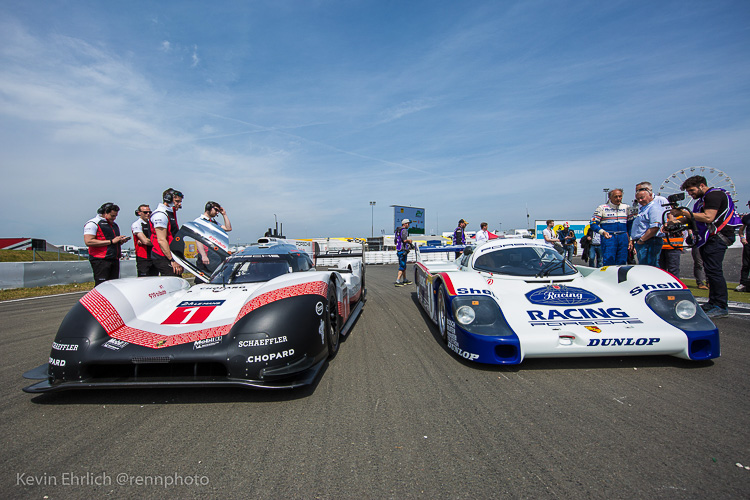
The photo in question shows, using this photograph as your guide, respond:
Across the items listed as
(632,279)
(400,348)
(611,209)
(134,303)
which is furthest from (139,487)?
(611,209)

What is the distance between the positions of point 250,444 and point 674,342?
306 centimetres

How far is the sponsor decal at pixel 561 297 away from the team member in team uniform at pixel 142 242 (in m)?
5.16

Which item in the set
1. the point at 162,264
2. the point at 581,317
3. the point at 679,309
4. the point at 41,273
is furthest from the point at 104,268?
the point at 41,273

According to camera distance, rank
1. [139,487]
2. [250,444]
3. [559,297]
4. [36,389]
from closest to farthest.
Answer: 1. [139,487]
2. [250,444]
3. [36,389]
4. [559,297]

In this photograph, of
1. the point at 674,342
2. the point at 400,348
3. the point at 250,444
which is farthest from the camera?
the point at 400,348

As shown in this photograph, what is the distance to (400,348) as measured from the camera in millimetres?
3729

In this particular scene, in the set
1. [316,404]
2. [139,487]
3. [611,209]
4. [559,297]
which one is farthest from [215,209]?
[611,209]

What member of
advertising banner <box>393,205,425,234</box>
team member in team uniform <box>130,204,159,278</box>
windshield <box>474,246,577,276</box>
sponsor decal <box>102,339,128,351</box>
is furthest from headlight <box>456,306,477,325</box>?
advertising banner <box>393,205,425,234</box>

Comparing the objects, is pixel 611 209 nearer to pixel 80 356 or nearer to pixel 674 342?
pixel 674 342

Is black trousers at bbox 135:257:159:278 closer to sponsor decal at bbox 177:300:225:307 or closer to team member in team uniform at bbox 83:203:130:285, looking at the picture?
team member in team uniform at bbox 83:203:130:285

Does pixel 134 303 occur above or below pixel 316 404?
above

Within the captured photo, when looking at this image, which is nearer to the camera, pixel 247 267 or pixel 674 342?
pixel 674 342

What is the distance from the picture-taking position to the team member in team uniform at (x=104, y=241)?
16.1 feet

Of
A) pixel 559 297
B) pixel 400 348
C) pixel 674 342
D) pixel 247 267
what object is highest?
pixel 247 267
